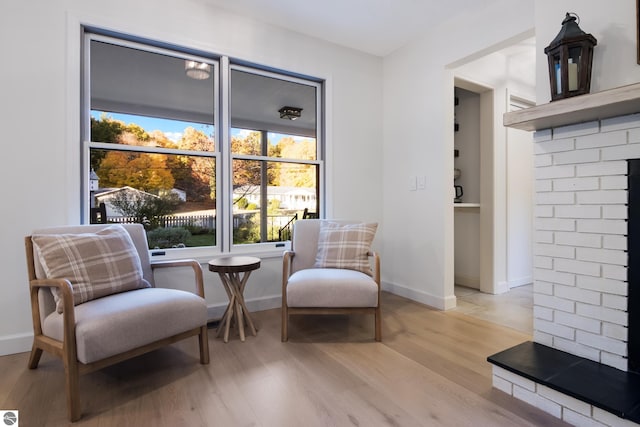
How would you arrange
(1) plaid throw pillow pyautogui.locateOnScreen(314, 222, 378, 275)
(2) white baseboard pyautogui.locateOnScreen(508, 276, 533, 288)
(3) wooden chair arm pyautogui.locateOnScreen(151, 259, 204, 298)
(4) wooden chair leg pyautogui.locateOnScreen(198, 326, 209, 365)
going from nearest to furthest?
(4) wooden chair leg pyautogui.locateOnScreen(198, 326, 209, 365), (3) wooden chair arm pyautogui.locateOnScreen(151, 259, 204, 298), (1) plaid throw pillow pyautogui.locateOnScreen(314, 222, 378, 275), (2) white baseboard pyautogui.locateOnScreen(508, 276, 533, 288)

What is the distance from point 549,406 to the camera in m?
1.47

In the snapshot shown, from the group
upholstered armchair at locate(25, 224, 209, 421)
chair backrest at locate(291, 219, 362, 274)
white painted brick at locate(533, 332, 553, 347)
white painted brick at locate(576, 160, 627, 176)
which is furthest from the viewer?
chair backrest at locate(291, 219, 362, 274)

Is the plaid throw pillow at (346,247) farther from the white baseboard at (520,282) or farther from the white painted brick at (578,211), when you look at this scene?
the white baseboard at (520,282)

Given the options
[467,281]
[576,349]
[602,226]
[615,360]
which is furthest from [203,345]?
[467,281]

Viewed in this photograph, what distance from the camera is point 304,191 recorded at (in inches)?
132

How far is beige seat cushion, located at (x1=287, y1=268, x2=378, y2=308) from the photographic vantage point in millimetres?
2217

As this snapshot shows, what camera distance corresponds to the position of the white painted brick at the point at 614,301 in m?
1.54

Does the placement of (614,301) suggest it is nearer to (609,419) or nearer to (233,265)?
(609,419)

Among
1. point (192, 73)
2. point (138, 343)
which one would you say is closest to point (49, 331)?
point (138, 343)

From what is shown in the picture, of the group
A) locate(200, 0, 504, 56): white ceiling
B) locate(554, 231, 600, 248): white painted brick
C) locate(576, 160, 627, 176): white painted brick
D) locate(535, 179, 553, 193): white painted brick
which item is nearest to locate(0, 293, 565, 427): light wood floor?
locate(554, 231, 600, 248): white painted brick

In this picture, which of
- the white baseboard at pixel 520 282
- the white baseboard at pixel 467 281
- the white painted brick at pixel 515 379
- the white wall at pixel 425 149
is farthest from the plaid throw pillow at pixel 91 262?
the white baseboard at pixel 520 282

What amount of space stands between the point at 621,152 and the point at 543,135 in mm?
378

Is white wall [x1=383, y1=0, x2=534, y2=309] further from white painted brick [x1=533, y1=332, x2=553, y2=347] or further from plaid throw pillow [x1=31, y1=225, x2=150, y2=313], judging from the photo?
plaid throw pillow [x1=31, y1=225, x2=150, y2=313]

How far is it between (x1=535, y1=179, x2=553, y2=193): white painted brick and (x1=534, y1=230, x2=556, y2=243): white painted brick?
0.24m
